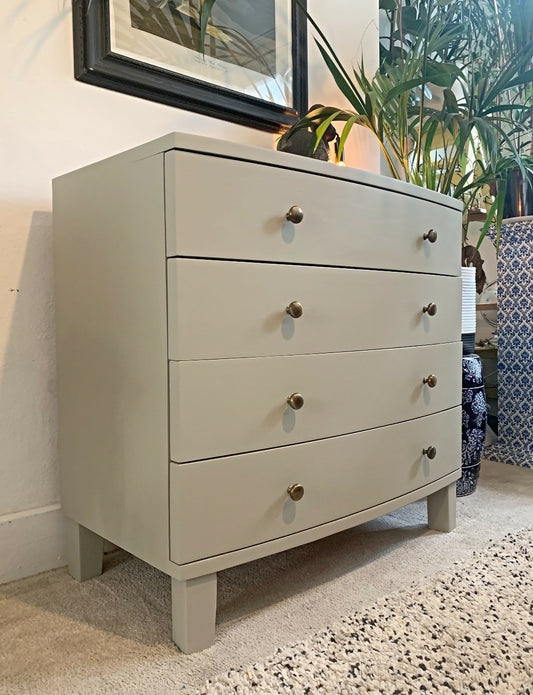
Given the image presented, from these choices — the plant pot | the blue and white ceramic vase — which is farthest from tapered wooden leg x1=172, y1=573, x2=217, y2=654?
the plant pot

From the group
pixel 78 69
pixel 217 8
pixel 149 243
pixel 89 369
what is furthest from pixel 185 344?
pixel 217 8

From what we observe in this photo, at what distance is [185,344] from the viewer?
854 mm

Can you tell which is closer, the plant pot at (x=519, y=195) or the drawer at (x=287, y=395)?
the drawer at (x=287, y=395)

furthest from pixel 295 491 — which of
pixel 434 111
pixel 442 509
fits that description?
pixel 434 111

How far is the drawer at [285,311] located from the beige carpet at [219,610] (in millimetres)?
456

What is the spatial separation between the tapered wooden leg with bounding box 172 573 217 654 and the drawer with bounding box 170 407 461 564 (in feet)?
0.16

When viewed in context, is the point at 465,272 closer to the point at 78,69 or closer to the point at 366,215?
the point at 366,215

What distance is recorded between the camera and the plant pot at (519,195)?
202 centimetres

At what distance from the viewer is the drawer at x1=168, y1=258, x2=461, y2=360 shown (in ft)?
2.81

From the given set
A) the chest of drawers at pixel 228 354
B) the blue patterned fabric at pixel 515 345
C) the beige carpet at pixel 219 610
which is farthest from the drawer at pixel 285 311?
the blue patterned fabric at pixel 515 345

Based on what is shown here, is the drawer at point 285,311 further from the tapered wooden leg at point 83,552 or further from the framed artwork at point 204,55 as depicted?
the framed artwork at point 204,55

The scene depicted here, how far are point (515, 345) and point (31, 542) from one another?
5.43 ft

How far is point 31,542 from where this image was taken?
117 cm

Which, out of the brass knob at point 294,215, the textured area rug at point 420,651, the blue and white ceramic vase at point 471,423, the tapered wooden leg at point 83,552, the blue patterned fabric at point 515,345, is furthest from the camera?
the blue patterned fabric at point 515,345
